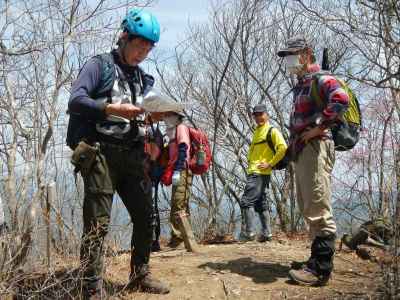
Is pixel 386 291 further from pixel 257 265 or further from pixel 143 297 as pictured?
pixel 143 297

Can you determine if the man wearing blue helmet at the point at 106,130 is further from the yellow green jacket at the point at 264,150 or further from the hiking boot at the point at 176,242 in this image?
the yellow green jacket at the point at 264,150

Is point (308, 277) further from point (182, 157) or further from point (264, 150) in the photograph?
point (264, 150)

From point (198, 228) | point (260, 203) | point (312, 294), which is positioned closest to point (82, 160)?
point (312, 294)

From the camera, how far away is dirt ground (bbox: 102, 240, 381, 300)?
3.70 metres

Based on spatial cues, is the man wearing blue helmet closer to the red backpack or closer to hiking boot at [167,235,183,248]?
the red backpack

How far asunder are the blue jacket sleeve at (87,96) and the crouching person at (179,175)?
2311 mm

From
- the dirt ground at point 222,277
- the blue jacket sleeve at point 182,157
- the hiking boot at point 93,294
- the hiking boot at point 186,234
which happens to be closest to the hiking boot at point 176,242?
the hiking boot at point 186,234

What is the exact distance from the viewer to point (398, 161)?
135 inches

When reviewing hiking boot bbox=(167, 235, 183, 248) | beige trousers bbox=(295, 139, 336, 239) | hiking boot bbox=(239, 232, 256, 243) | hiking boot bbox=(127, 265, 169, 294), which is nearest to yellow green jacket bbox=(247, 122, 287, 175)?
hiking boot bbox=(239, 232, 256, 243)

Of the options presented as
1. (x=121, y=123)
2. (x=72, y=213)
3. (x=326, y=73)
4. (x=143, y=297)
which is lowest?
(x=143, y=297)

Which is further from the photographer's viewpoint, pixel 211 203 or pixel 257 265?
pixel 211 203

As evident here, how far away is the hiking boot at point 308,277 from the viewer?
3.79 m

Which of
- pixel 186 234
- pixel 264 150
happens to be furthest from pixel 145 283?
pixel 264 150

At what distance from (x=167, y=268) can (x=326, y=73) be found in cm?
224
